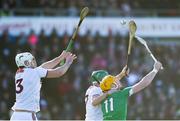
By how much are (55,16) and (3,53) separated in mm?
2442

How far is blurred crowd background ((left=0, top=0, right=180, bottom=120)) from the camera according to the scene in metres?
21.9

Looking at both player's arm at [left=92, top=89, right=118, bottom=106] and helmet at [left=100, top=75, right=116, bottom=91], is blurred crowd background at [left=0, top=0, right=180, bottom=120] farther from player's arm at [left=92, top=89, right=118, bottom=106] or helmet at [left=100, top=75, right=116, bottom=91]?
helmet at [left=100, top=75, right=116, bottom=91]

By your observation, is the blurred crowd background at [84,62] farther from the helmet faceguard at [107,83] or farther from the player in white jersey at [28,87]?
the helmet faceguard at [107,83]

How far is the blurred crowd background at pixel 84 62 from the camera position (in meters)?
21.9

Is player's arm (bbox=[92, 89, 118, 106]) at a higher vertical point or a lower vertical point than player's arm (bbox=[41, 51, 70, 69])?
lower

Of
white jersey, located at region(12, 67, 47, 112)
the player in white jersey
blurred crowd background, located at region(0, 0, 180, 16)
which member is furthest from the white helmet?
blurred crowd background, located at region(0, 0, 180, 16)

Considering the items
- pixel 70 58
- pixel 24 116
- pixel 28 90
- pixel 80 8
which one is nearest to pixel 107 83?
pixel 70 58

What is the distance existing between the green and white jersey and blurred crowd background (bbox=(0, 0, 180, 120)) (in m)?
11.1

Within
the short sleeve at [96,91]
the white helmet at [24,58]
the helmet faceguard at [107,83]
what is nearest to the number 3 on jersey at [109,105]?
the helmet faceguard at [107,83]

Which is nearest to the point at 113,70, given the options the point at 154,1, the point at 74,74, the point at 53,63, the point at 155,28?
the point at 74,74

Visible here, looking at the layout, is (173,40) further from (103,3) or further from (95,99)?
(95,99)

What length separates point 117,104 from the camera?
9.89 metres

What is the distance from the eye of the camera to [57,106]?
2222cm

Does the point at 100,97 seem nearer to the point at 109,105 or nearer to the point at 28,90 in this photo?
the point at 109,105
